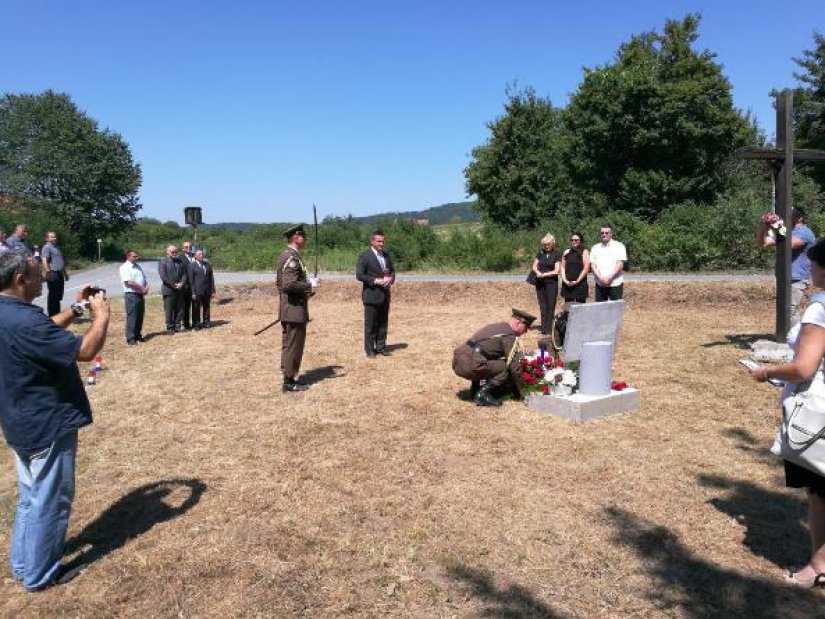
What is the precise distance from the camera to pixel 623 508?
15.1ft

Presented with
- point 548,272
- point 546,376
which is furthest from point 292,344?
point 548,272

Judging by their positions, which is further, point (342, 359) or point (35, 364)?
point (342, 359)

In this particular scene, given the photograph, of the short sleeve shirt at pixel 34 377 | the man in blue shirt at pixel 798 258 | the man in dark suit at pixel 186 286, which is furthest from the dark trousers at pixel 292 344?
the man in blue shirt at pixel 798 258

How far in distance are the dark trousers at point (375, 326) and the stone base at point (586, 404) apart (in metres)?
3.83

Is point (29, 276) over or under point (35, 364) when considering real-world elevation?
over

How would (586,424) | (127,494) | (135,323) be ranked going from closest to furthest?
(127,494) → (586,424) → (135,323)

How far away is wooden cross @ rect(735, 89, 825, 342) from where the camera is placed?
838 cm

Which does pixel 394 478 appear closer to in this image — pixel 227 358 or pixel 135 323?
pixel 227 358

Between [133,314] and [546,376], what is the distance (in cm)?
847

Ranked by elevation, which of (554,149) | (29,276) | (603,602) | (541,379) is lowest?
(603,602)

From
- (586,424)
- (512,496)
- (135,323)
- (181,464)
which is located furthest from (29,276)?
(135,323)

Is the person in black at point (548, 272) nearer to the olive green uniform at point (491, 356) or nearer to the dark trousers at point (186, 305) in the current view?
the olive green uniform at point (491, 356)

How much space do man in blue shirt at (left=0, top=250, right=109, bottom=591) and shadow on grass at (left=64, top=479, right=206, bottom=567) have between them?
14.6 inches

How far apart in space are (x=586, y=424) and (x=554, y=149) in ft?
91.3
